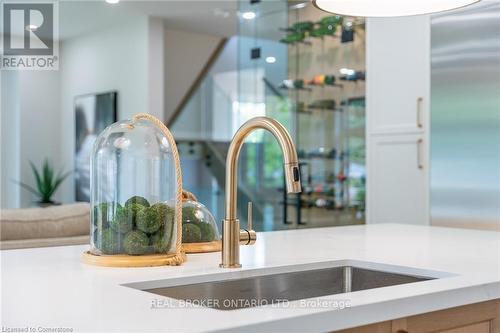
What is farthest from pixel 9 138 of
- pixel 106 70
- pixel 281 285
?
pixel 281 285

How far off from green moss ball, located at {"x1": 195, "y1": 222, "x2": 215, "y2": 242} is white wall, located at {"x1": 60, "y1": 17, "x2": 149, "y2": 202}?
5.52m

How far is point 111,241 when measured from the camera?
149 cm

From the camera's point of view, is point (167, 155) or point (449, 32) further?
point (449, 32)

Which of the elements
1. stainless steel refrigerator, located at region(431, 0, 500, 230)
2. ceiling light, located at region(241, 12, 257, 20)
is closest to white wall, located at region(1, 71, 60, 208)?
ceiling light, located at region(241, 12, 257, 20)

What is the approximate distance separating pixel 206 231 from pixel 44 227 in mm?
1261

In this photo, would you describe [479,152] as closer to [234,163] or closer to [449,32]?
[449,32]

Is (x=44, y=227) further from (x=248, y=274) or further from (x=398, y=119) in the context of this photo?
(x=398, y=119)

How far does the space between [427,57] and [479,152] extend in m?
0.72

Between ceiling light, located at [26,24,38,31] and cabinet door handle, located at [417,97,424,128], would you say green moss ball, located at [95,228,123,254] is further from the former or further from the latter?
ceiling light, located at [26,24,38,31]

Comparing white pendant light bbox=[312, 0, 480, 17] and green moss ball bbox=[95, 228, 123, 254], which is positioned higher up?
white pendant light bbox=[312, 0, 480, 17]

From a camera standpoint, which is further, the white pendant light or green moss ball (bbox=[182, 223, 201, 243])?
the white pendant light

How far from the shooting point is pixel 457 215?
362cm

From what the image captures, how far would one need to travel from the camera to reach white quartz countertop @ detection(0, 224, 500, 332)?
3.15 feet

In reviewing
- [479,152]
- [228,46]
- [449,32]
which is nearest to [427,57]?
[449,32]
